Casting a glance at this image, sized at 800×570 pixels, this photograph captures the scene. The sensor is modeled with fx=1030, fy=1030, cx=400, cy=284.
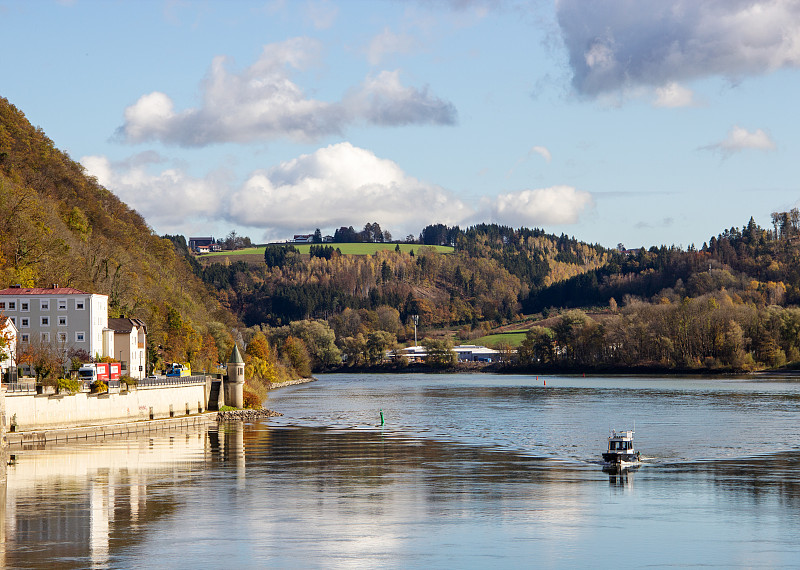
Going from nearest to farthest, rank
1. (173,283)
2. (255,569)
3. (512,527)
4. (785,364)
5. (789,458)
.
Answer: (255,569)
(512,527)
(789,458)
(173,283)
(785,364)

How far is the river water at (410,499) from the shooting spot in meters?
34.3

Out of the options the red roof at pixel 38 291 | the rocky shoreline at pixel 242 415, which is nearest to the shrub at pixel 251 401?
the rocky shoreline at pixel 242 415

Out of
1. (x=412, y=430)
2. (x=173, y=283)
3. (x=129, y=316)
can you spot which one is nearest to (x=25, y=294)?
(x=129, y=316)

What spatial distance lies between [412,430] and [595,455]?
2203 centimetres

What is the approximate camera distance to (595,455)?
64312 mm

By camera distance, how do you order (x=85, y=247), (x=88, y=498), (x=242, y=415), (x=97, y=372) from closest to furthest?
(x=88, y=498), (x=97, y=372), (x=242, y=415), (x=85, y=247)

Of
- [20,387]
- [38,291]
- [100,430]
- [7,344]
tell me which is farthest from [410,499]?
[38,291]

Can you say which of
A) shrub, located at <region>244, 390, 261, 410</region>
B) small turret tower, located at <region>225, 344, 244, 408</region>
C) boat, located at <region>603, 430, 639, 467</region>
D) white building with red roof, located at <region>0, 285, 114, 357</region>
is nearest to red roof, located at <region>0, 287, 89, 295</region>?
white building with red roof, located at <region>0, 285, 114, 357</region>

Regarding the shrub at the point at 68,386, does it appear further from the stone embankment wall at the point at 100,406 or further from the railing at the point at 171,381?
the railing at the point at 171,381

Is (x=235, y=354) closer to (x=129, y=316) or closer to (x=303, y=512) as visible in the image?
(x=129, y=316)

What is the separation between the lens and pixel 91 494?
1816 inches

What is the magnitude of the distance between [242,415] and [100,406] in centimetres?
2048

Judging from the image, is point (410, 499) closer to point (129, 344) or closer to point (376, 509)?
point (376, 509)

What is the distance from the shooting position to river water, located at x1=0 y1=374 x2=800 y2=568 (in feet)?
112
